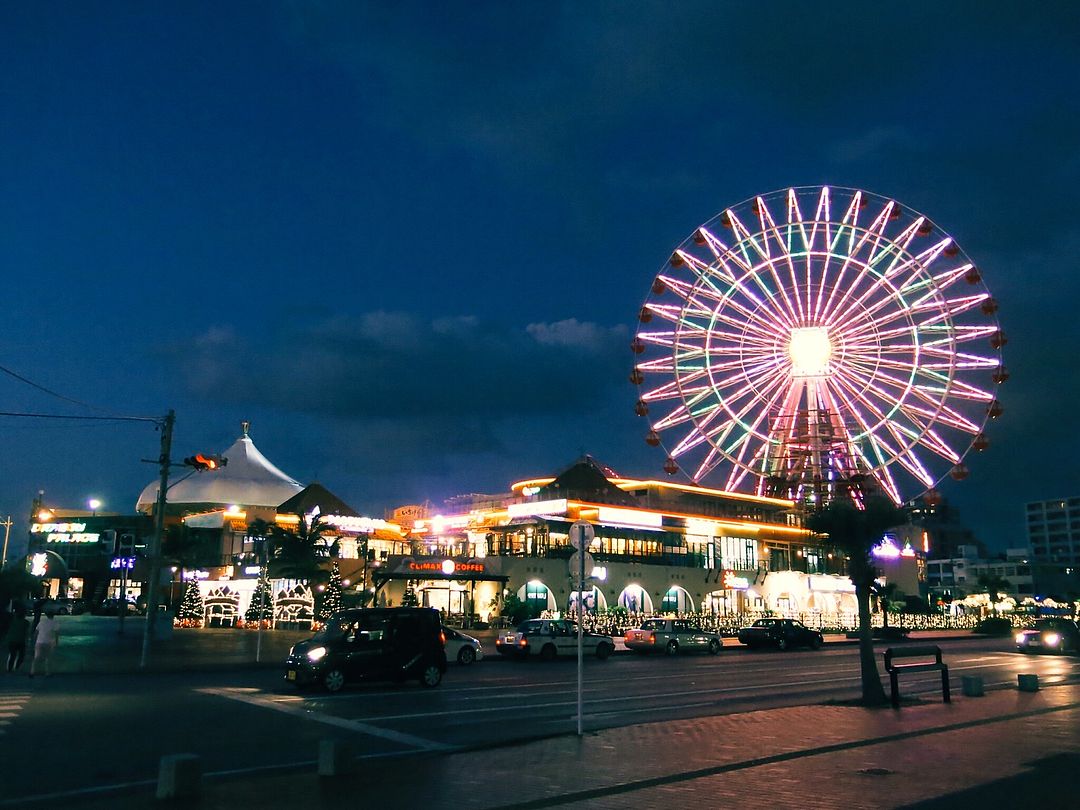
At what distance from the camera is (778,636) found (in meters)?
44.6

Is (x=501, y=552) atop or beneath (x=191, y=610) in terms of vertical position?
atop

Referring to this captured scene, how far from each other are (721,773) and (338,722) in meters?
7.30

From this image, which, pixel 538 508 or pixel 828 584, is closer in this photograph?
pixel 538 508

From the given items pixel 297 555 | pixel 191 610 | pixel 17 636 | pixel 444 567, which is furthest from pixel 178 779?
pixel 191 610

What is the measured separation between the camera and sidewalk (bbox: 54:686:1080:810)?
9367 mm

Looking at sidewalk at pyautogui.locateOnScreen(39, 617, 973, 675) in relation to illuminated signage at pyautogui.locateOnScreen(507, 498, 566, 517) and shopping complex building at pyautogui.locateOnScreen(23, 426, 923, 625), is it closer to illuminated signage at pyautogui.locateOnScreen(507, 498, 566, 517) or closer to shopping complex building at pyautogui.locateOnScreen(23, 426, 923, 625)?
shopping complex building at pyautogui.locateOnScreen(23, 426, 923, 625)

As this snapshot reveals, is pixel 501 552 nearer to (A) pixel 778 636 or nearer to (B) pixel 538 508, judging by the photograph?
(B) pixel 538 508

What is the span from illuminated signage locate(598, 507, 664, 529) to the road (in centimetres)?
3104

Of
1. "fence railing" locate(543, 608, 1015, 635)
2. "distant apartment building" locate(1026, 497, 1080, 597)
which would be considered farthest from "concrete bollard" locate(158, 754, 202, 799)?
"distant apartment building" locate(1026, 497, 1080, 597)

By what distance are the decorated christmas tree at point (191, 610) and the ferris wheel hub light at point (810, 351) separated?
3496 centimetres

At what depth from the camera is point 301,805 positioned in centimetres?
909

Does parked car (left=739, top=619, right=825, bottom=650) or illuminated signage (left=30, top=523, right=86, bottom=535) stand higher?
illuminated signage (left=30, top=523, right=86, bottom=535)

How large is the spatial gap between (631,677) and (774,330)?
27.8 meters

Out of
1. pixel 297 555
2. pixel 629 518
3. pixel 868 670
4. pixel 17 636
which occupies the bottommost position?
pixel 868 670
